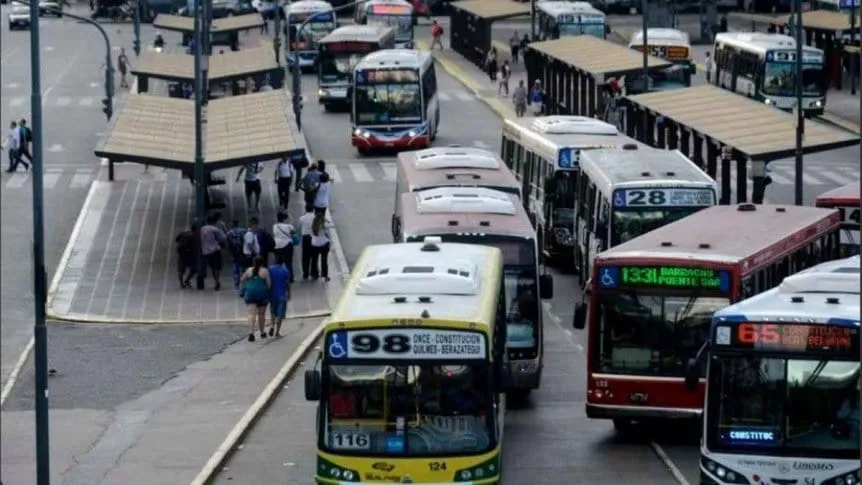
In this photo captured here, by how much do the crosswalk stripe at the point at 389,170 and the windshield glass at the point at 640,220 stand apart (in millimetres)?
21220

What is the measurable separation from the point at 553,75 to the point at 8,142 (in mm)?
17522

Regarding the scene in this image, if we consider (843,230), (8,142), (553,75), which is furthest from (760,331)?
(553,75)

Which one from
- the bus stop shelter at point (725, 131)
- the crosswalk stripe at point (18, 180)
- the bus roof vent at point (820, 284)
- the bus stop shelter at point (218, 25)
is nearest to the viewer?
the bus roof vent at point (820, 284)

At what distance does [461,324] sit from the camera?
64.3 ft

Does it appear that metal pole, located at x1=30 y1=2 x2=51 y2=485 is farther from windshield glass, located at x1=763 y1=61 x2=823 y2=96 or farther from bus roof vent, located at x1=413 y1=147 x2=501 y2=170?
windshield glass, located at x1=763 y1=61 x2=823 y2=96

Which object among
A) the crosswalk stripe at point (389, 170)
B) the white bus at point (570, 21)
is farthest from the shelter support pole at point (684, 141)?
the white bus at point (570, 21)

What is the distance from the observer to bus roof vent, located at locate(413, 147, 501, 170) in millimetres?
35750

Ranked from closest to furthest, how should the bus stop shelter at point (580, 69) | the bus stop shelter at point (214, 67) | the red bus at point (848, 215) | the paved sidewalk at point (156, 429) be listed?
1. the paved sidewalk at point (156, 429)
2. the red bus at point (848, 215)
3. the bus stop shelter at point (580, 69)
4. the bus stop shelter at point (214, 67)

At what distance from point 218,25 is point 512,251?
58092mm

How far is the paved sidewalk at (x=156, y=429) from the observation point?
2284cm

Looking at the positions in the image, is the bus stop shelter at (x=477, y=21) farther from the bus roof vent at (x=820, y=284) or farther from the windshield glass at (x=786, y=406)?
the windshield glass at (x=786, y=406)

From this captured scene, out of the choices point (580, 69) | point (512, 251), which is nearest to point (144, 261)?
point (512, 251)

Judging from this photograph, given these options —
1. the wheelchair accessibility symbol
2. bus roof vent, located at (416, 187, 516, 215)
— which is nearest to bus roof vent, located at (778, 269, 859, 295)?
the wheelchair accessibility symbol

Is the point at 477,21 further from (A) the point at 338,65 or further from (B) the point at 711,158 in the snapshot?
(B) the point at 711,158
